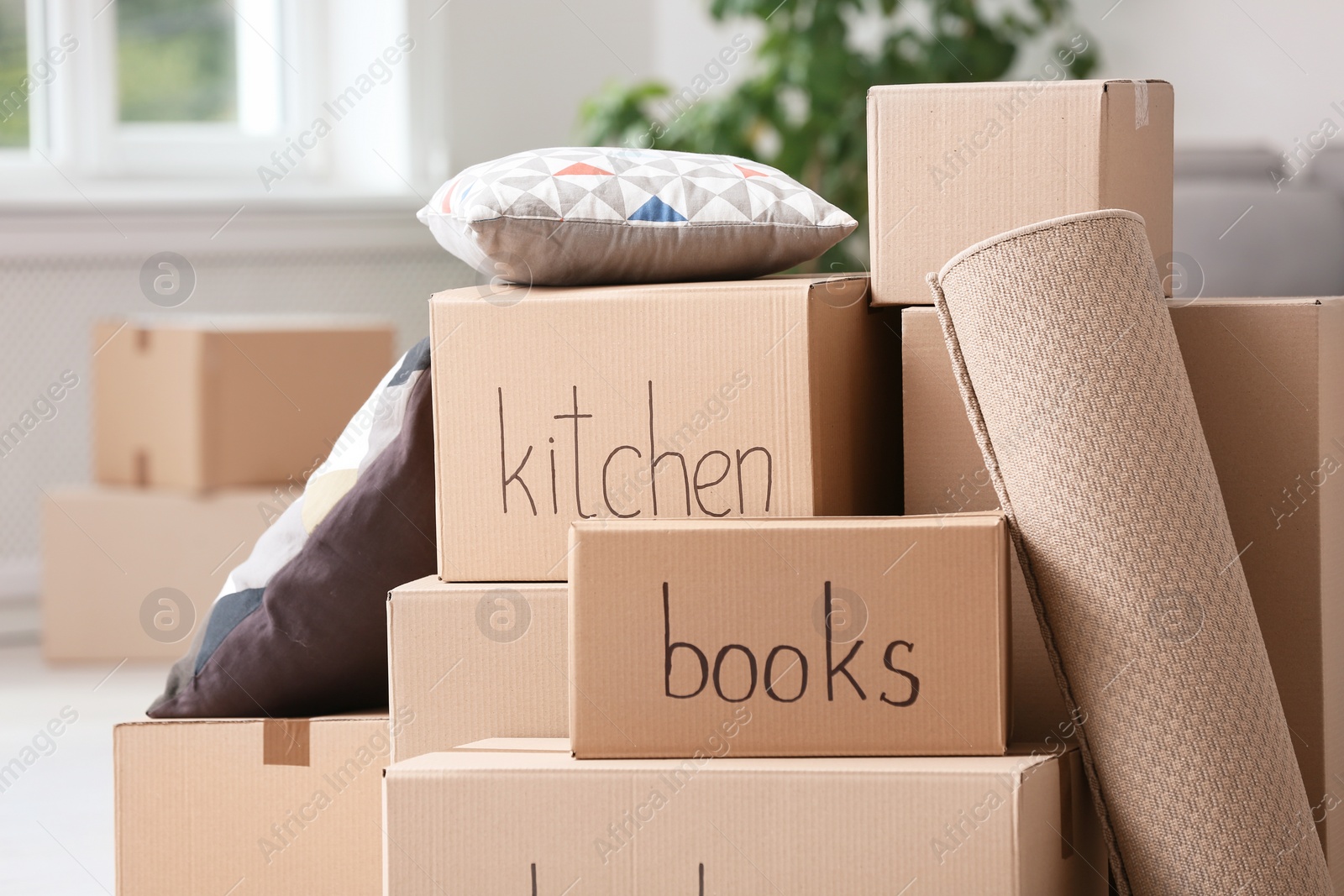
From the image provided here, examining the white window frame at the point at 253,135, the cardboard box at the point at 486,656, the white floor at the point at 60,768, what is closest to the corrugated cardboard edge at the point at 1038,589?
the cardboard box at the point at 486,656

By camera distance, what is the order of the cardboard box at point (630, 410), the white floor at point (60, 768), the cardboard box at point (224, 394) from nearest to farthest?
the cardboard box at point (630, 410) < the white floor at point (60, 768) < the cardboard box at point (224, 394)

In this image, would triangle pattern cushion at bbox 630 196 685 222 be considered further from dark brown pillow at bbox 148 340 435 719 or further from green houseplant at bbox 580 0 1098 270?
green houseplant at bbox 580 0 1098 270

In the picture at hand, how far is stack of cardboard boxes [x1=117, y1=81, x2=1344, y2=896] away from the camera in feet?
3.17

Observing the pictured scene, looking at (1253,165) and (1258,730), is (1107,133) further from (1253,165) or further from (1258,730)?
(1253,165)

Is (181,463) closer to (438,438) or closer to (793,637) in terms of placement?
(438,438)

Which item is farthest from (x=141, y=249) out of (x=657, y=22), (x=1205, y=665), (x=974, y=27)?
(x=1205, y=665)

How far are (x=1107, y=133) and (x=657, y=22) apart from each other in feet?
8.58

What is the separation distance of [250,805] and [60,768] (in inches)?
35.5

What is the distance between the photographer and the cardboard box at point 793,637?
0.98 meters

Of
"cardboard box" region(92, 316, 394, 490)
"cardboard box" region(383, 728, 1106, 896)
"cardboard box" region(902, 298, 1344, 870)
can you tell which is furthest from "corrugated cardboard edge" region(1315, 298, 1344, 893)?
"cardboard box" region(92, 316, 394, 490)

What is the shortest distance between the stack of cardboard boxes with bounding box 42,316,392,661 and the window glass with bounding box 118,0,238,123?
74cm

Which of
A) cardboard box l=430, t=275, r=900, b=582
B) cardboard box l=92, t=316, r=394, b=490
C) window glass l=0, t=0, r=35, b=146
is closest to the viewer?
cardboard box l=430, t=275, r=900, b=582

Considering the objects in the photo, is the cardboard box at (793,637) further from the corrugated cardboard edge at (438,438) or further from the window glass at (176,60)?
the window glass at (176,60)

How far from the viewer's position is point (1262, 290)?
6.89 ft
